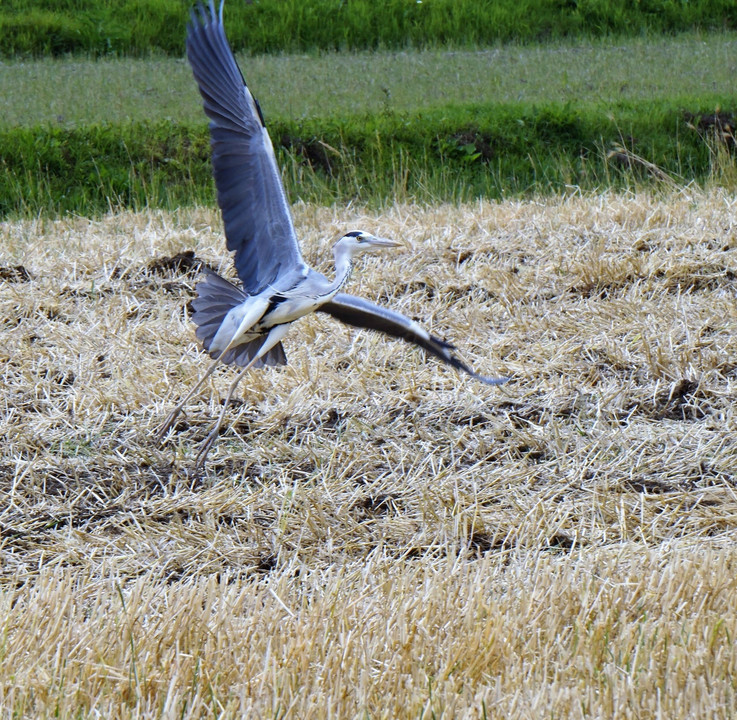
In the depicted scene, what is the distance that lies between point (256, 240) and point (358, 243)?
0.35m

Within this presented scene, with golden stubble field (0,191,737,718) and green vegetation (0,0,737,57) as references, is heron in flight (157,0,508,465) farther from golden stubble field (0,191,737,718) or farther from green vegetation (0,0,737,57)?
green vegetation (0,0,737,57)

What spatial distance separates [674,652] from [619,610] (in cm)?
33

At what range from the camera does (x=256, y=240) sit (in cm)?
348

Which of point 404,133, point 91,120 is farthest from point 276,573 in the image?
point 91,120

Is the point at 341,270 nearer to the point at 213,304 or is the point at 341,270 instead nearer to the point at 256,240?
the point at 256,240

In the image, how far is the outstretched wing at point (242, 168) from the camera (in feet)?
11.0

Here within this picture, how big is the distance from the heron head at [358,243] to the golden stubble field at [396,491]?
631mm

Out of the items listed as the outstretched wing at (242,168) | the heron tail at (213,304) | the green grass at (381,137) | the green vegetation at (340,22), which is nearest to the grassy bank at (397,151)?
the green grass at (381,137)

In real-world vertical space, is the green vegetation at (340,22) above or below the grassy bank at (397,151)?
above

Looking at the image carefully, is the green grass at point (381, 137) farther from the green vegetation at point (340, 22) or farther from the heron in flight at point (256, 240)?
the heron in flight at point (256, 240)

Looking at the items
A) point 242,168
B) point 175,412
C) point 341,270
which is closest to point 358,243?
point 341,270

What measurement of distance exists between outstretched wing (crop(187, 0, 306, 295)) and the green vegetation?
1078 cm

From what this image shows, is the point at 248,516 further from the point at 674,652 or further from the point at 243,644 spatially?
the point at 674,652

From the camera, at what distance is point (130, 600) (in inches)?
99.7
